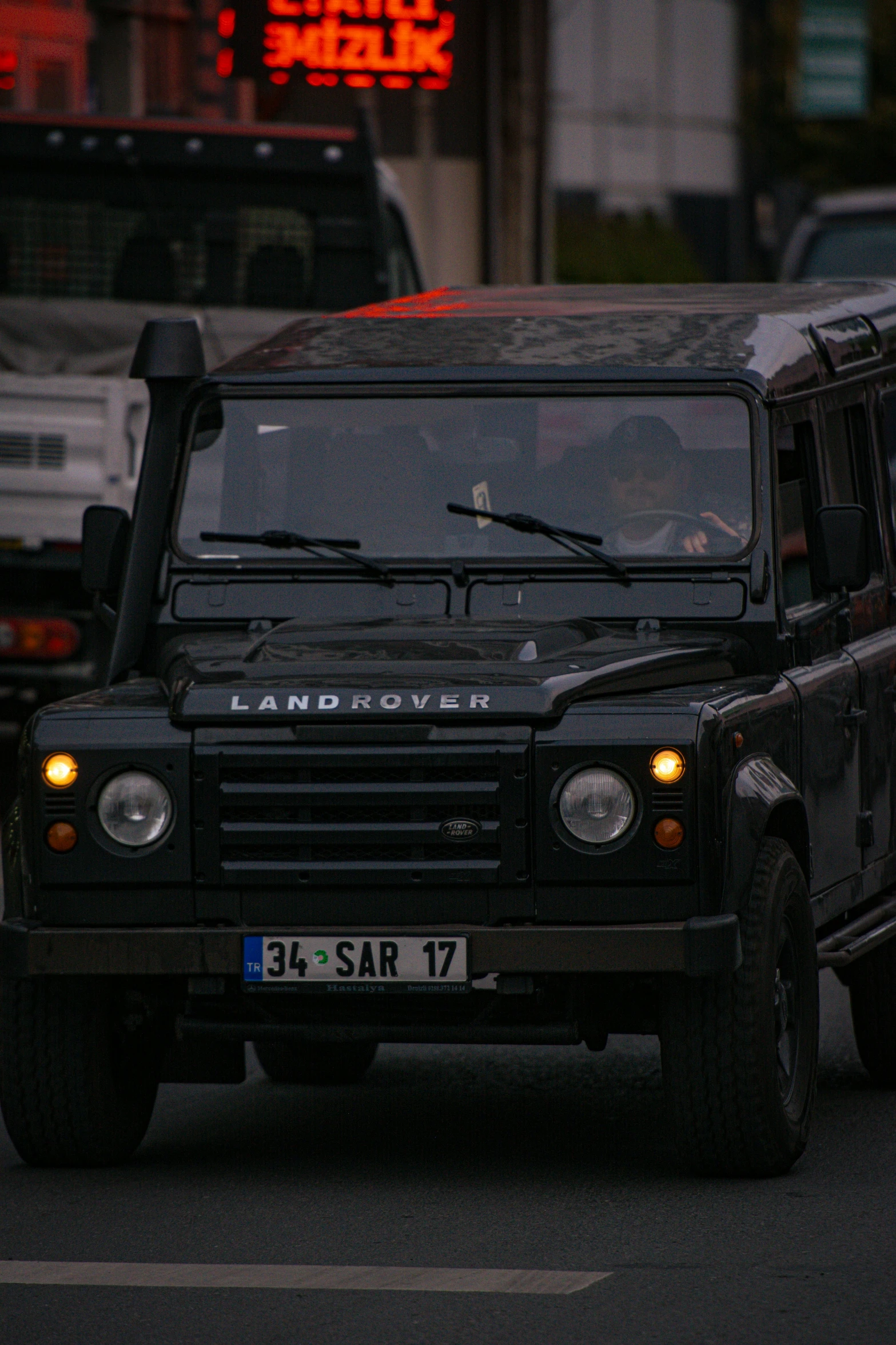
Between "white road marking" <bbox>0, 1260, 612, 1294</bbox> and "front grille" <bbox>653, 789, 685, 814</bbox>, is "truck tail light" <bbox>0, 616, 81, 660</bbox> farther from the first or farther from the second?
"white road marking" <bbox>0, 1260, 612, 1294</bbox>

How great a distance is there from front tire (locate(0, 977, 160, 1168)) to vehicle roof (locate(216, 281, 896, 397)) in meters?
2.01

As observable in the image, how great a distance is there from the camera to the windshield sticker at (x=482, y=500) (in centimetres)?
781

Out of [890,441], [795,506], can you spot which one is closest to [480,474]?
[795,506]

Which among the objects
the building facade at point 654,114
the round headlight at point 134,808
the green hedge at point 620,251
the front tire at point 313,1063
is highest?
the building facade at point 654,114

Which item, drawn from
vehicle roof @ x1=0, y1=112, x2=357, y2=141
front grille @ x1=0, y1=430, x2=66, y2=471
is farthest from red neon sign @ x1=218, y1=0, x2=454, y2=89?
front grille @ x1=0, y1=430, x2=66, y2=471

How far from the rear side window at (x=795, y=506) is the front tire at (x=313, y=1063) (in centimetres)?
195

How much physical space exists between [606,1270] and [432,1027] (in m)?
0.98

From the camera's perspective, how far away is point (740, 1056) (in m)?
6.73

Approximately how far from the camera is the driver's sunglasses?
Answer: 25.6ft

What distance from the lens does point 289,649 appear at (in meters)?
7.24

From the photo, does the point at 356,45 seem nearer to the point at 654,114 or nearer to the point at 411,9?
the point at 411,9

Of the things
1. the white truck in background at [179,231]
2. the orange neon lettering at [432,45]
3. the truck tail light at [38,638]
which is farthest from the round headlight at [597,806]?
the orange neon lettering at [432,45]

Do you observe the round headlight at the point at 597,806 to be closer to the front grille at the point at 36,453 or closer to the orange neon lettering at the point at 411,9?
the front grille at the point at 36,453

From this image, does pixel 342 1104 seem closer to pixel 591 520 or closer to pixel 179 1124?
pixel 179 1124
